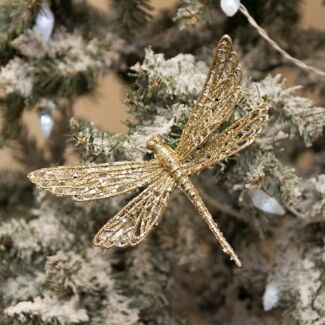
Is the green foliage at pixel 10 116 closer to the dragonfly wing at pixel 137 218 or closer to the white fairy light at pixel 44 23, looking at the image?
the white fairy light at pixel 44 23

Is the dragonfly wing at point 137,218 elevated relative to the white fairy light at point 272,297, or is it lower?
elevated

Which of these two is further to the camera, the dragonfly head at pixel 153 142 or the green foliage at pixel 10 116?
the green foliage at pixel 10 116

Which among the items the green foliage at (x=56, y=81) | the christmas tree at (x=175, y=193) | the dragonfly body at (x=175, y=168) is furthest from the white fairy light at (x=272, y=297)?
the green foliage at (x=56, y=81)

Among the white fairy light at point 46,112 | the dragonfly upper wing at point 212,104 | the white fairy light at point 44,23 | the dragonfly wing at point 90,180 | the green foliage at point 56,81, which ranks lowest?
the dragonfly wing at point 90,180

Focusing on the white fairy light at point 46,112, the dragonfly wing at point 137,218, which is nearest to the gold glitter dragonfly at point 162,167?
the dragonfly wing at point 137,218

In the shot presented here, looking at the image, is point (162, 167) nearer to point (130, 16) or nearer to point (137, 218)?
point (137, 218)

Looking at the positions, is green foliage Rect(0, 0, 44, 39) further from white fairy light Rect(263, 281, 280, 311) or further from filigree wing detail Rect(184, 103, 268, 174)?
white fairy light Rect(263, 281, 280, 311)
